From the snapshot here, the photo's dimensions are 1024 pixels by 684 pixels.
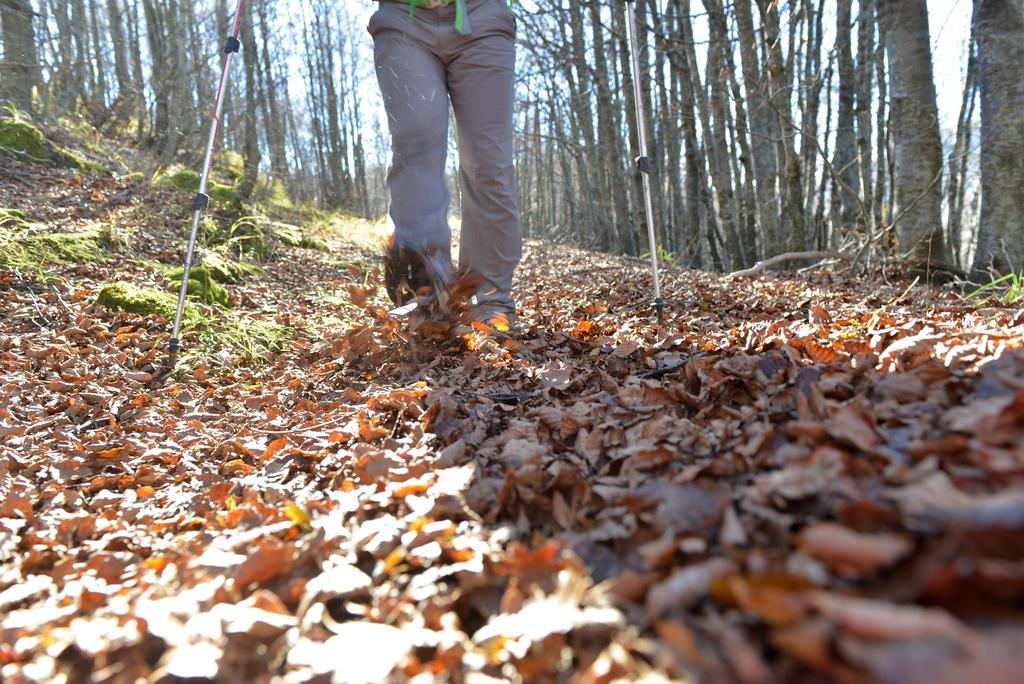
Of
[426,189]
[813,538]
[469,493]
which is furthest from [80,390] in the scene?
[813,538]

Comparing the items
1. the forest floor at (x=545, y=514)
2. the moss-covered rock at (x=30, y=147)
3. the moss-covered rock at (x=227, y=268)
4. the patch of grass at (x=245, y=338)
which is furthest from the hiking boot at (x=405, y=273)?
the moss-covered rock at (x=30, y=147)

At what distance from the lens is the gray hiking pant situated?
9.93ft

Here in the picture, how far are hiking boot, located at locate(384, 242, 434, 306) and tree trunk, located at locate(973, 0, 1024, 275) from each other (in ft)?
11.6

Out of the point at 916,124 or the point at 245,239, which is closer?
the point at 916,124

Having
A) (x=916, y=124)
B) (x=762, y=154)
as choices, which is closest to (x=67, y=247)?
(x=916, y=124)

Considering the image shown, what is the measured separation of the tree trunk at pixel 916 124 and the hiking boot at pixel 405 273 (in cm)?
362

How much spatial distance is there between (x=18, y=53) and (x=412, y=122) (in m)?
7.40

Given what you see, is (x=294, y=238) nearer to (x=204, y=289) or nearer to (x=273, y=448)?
(x=204, y=289)

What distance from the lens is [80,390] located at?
2.67 metres

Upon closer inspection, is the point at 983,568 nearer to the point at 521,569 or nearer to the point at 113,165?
the point at 521,569

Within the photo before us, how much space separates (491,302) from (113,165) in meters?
7.31

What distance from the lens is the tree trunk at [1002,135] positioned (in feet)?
12.4

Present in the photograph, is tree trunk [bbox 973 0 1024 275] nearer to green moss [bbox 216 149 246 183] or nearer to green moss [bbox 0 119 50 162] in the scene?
green moss [bbox 0 119 50 162]

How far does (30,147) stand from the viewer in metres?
6.85
